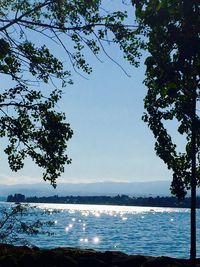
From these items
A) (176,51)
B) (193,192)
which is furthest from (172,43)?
(193,192)

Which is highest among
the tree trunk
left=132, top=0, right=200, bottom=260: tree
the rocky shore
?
left=132, top=0, right=200, bottom=260: tree

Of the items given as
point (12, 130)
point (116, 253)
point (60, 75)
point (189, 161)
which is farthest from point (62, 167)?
point (116, 253)

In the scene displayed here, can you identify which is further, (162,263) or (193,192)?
(162,263)

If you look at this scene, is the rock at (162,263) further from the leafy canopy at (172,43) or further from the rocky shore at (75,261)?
the leafy canopy at (172,43)

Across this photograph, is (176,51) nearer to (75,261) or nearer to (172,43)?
(172,43)

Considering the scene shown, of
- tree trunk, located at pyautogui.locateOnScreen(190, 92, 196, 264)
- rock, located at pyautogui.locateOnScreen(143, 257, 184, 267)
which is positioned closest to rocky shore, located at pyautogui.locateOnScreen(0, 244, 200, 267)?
rock, located at pyautogui.locateOnScreen(143, 257, 184, 267)

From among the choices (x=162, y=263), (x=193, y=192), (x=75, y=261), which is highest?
(x=193, y=192)

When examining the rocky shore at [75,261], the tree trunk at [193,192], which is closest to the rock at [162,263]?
the rocky shore at [75,261]

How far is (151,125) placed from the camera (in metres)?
20.5

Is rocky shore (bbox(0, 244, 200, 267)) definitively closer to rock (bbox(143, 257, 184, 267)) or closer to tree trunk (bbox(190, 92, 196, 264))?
rock (bbox(143, 257, 184, 267))

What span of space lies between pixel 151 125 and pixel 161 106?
3.09ft

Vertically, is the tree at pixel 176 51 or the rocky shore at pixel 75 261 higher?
the tree at pixel 176 51

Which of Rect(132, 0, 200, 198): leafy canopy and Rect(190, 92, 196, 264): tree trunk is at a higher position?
Rect(132, 0, 200, 198): leafy canopy

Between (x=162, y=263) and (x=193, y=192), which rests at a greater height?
(x=193, y=192)
